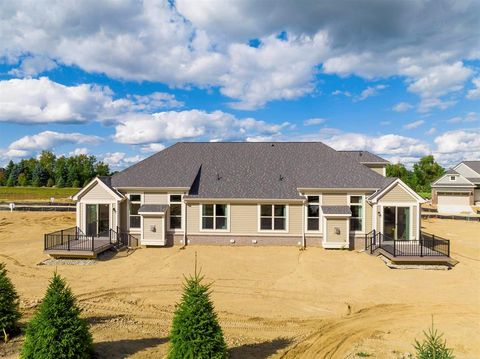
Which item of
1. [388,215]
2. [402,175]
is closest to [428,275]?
[388,215]

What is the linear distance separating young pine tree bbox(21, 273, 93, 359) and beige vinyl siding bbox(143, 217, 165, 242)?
44.4 ft

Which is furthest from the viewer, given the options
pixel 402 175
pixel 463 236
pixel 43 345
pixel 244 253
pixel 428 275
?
pixel 402 175

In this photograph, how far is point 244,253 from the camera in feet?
65.2

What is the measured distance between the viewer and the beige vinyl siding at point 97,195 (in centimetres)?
A: 2125

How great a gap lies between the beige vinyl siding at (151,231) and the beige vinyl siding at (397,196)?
14279mm

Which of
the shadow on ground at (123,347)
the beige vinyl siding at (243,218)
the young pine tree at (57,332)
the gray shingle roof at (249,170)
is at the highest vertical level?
the gray shingle roof at (249,170)

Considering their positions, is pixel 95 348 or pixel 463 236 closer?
pixel 95 348

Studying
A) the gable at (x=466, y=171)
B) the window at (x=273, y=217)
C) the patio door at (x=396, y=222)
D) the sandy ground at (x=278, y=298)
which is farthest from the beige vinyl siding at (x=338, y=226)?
the gable at (x=466, y=171)

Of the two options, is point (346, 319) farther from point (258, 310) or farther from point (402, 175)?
point (402, 175)

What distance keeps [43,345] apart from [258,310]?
717 centimetres

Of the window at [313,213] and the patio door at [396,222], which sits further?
the window at [313,213]

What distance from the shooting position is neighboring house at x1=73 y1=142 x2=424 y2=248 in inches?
814

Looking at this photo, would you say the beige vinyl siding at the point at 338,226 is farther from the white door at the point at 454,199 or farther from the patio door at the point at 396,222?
the white door at the point at 454,199

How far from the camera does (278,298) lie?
13234 mm
